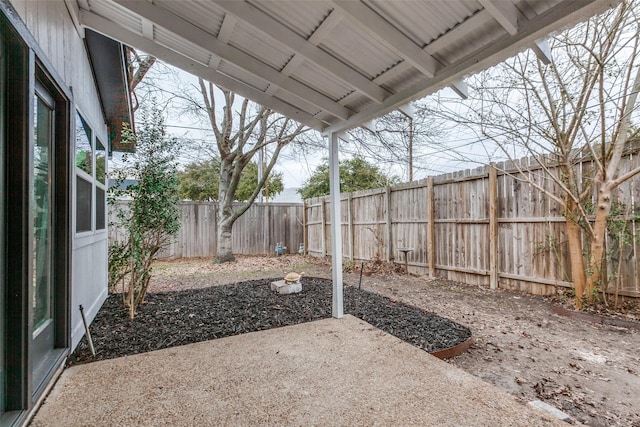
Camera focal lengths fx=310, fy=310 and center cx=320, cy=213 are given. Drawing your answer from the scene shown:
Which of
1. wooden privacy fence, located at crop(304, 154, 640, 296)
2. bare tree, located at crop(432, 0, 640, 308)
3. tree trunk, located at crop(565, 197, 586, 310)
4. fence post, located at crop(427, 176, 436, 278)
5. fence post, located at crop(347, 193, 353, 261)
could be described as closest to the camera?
bare tree, located at crop(432, 0, 640, 308)

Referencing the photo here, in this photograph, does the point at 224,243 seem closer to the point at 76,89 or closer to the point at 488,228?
the point at 76,89

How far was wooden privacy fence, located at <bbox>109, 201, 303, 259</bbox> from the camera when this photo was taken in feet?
31.1

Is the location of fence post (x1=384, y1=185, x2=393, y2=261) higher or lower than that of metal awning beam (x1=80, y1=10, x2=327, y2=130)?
lower

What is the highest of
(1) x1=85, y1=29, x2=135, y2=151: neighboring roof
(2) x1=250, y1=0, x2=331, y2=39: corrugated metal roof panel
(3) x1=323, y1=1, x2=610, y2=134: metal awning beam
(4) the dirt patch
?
(1) x1=85, y1=29, x2=135, y2=151: neighboring roof

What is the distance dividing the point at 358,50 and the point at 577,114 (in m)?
3.21

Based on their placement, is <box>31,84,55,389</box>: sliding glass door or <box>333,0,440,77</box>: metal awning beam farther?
<box>31,84,55,389</box>: sliding glass door

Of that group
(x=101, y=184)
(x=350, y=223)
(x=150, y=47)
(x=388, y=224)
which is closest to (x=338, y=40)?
(x=150, y=47)

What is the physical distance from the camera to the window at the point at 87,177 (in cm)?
308

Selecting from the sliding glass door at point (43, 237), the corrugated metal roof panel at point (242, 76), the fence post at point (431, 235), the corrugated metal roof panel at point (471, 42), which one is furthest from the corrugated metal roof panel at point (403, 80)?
the fence post at point (431, 235)

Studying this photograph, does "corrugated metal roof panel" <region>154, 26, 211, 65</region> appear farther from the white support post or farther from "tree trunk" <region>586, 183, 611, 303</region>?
"tree trunk" <region>586, 183, 611, 303</region>

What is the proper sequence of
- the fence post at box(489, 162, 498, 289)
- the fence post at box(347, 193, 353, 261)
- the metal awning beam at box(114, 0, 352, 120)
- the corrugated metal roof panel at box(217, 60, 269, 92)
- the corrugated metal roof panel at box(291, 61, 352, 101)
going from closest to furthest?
the metal awning beam at box(114, 0, 352, 120), the corrugated metal roof panel at box(291, 61, 352, 101), the corrugated metal roof panel at box(217, 60, 269, 92), the fence post at box(489, 162, 498, 289), the fence post at box(347, 193, 353, 261)

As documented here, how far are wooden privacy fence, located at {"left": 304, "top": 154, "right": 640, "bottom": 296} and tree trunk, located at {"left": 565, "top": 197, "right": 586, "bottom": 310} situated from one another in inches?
12.5

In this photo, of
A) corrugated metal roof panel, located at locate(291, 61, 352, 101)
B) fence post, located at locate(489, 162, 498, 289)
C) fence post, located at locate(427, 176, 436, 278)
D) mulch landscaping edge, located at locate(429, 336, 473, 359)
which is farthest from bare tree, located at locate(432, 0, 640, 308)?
corrugated metal roof panel, located at locate(291, 61, 352, 101)

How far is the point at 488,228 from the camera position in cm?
529
